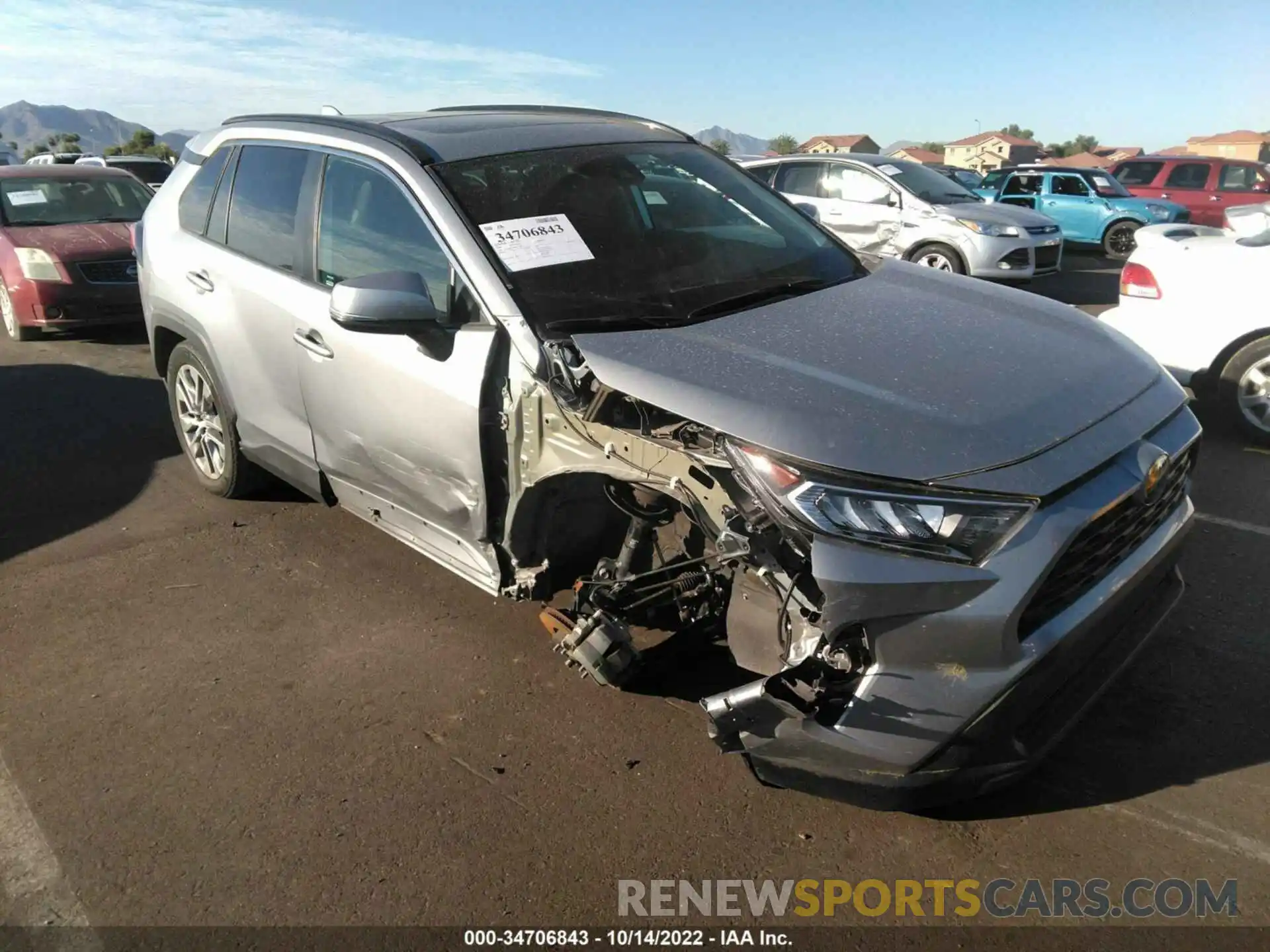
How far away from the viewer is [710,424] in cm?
254

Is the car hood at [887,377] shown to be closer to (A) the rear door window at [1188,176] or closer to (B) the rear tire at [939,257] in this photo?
(B) the rear tire at [939,257]

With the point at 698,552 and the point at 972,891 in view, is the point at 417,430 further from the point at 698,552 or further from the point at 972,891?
the point at 972,891

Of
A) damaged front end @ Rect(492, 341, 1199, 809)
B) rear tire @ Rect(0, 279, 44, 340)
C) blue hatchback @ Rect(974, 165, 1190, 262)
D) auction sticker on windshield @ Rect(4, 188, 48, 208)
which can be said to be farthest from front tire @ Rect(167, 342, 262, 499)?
blue hatchback @ Rect(974, 165, 1190, 262)

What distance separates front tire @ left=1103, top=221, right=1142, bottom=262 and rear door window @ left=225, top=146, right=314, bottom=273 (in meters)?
15.5

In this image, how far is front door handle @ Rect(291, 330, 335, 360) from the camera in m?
3.71

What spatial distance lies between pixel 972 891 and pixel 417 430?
2197 millimetres

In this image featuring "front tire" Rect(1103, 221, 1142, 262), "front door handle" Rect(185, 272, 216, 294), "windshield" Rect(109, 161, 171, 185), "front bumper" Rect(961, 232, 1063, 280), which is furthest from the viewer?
"windshield" Rect(109, 161, 171, 185)

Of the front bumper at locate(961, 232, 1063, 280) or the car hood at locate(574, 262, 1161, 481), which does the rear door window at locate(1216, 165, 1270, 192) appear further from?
the car hood at locate(574, 262, 1161, 481)

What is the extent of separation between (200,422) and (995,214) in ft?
30.7

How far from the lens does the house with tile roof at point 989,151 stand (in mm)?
62625

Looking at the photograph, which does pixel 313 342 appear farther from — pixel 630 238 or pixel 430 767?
pixel 430 767

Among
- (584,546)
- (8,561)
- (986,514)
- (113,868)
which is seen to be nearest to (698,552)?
(584,546)

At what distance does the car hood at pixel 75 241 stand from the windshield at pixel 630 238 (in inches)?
268

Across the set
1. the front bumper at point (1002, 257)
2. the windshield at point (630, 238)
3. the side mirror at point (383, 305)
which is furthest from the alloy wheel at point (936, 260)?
the side mirror at point (383, 305)
